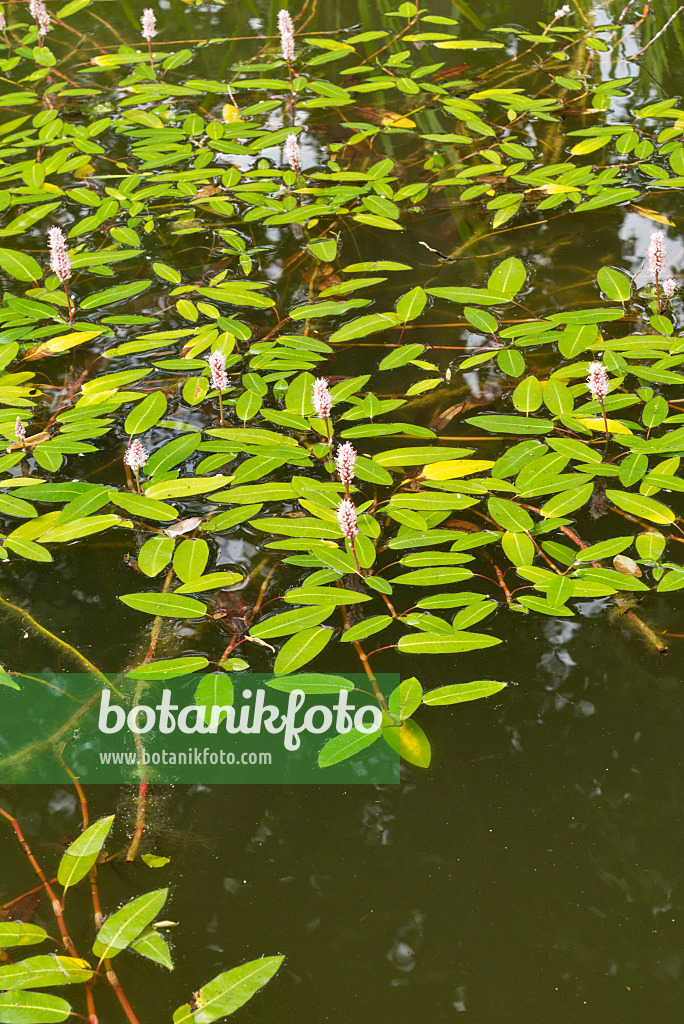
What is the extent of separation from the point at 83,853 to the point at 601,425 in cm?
108

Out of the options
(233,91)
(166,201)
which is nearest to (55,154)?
(166,201)

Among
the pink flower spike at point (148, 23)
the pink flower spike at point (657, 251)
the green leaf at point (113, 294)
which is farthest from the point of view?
the pink flower spike at point (148, 23)

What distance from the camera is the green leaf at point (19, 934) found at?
3.01ft

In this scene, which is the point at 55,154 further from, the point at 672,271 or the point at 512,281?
the point at 672,271

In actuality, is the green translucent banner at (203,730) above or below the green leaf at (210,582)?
below

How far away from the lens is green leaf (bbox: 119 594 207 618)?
4.20 feet

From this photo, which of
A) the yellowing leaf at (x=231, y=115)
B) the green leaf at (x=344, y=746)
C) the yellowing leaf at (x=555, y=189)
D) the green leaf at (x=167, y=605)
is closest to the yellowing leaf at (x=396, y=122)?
the yellowing leaf at (x=231, y=115)

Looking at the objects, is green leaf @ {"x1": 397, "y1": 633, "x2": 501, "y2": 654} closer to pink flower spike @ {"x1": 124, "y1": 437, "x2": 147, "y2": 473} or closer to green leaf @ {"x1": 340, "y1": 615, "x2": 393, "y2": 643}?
green leaf @ {"x1": 340, "y1": 615, "x2": 393, "y2": 643}

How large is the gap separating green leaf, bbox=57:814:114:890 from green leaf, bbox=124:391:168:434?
800mm

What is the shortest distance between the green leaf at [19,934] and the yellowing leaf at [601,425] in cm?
115

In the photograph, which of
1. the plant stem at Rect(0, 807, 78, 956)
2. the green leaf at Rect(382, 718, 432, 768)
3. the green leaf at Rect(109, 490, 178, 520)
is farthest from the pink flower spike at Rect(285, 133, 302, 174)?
the plant stem at Rect(0, 807, 78, 956)

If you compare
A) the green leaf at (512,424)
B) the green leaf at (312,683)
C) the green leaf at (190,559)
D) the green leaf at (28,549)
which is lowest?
the green leaf at (312,683)

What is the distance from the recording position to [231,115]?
2.76 meters

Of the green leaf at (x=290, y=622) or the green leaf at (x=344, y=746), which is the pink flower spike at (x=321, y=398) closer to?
the green leaf at (x=290, y=622)
